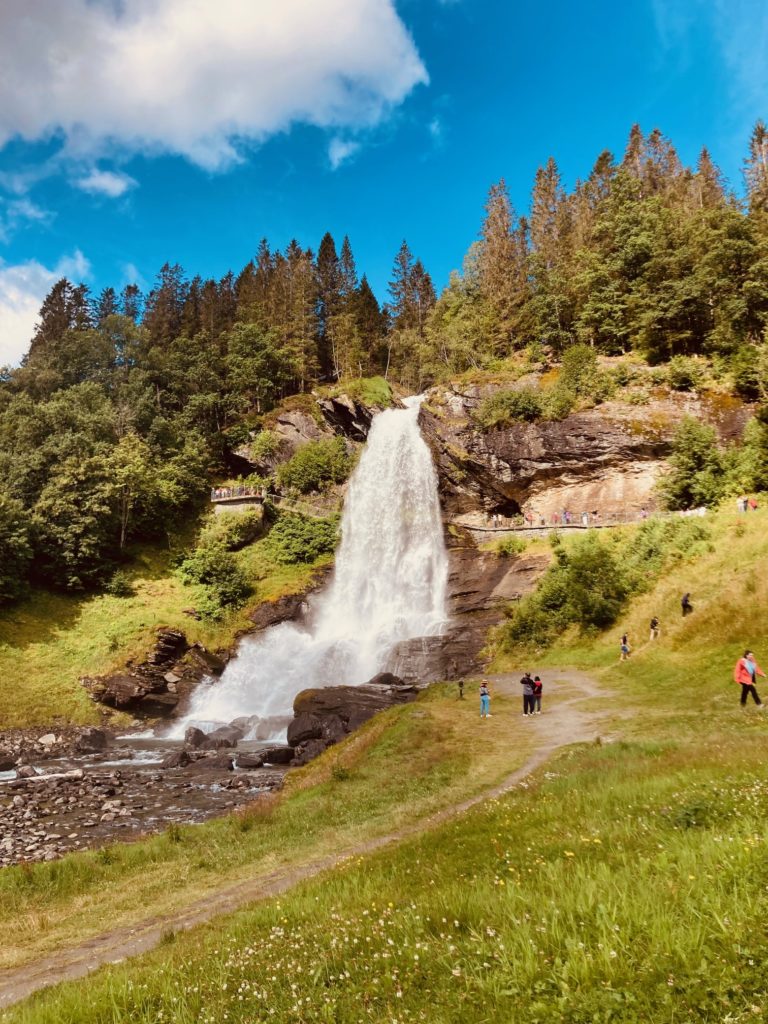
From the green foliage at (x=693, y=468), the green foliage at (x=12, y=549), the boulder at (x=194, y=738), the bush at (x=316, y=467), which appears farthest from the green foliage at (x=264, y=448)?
the green foliage at (x=693, y=468)

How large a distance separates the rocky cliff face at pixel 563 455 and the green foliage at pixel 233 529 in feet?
60.5

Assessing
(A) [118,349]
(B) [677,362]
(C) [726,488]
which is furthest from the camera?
(A) [118,349]

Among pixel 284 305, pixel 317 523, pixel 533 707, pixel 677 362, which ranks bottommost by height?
pixel 533 707

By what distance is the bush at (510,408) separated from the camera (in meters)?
45.3

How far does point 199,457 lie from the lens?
2280 inches

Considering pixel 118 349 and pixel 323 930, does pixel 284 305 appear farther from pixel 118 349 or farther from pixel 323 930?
pixel 323 930

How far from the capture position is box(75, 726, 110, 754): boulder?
29.9 meters

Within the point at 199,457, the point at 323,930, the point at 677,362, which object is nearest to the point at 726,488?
the point at 677,362

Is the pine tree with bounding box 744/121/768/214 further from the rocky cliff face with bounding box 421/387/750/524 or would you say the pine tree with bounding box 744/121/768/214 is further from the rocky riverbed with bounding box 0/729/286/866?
Answer: the rocky riverbed with bounding box 0/729/286/866

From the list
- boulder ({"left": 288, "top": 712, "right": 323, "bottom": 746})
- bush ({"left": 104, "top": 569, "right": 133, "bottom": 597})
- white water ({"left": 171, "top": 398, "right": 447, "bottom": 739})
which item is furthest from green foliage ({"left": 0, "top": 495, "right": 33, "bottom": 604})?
boulder ({"left": 288, "top": 712, "right": 323, "bottom": 746})

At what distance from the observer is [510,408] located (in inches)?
1805

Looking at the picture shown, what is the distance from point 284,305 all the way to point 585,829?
254 ft

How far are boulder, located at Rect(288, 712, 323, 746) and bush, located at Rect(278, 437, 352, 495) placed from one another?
3157 cm

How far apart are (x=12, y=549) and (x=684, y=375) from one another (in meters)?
50.3
